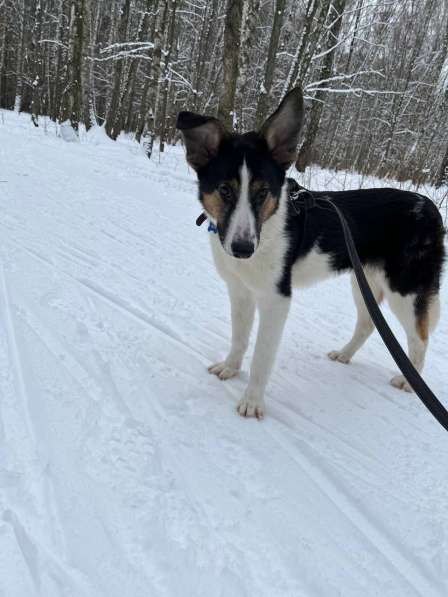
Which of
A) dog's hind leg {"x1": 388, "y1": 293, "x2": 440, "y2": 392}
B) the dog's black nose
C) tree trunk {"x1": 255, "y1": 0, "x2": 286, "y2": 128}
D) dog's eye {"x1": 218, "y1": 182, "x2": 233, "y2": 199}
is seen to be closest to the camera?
the dog's black nose

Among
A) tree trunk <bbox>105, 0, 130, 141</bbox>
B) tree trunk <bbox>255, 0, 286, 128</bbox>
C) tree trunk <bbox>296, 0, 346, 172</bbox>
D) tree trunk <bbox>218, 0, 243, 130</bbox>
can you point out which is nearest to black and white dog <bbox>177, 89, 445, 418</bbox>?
tree trunk <bbox>218, 0, 243, 130</bbox>

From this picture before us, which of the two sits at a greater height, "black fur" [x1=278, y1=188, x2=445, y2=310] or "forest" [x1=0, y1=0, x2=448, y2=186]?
"forest" [x1=0, y1=0, x2=448, y2=186]

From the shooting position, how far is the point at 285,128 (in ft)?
8.71

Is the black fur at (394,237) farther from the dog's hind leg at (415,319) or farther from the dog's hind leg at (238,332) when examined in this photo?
the dog's hind leg at (238,332)

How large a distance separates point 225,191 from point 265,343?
985mm

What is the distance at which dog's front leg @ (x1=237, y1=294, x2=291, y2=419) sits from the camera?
2768 mm

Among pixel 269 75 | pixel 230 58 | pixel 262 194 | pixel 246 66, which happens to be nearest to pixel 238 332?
pixel 262 194

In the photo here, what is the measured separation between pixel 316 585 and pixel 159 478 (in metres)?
0.80

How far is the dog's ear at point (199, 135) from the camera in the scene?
2.55 metres

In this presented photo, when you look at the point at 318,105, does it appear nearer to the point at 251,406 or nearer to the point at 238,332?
the point at 238,332

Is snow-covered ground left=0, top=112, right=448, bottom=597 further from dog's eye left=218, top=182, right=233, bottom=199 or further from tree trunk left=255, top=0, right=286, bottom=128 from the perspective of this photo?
tree trunk left=255, top=0, right=286, bottom=128

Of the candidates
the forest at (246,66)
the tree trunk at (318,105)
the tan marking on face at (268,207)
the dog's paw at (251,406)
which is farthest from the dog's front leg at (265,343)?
the tree trunk at (318,105)

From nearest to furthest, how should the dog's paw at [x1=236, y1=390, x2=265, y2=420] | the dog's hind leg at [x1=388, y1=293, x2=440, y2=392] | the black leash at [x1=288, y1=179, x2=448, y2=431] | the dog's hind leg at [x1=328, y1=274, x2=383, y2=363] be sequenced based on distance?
the black leash at [x1=288, y1=179, x2=448, y2=431] < the dog's paw at [x1=236, y1=390, x2=265, y2=420] < the dog's hind leg at [x1=388, y1=293, x2=440, y2=392] < the dog's hind leg at [x1=328, y1=274, x2=383, y2=363]

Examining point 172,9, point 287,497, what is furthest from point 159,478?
point 172,9
